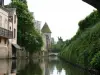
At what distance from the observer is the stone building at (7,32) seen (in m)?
46.3

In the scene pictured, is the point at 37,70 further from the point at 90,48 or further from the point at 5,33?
the point at 5,33

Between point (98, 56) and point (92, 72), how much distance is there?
187cm

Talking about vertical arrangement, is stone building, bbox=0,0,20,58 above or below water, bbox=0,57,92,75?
above

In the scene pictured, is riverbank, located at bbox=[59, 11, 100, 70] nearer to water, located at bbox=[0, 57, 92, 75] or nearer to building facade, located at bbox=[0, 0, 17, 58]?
water, located at bbox=[0, 57, 92, 75]

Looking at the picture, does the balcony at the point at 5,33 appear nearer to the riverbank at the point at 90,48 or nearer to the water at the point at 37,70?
the riverbank at the point at 90,48

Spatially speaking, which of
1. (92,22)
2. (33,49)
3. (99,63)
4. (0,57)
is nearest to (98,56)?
(99,63)

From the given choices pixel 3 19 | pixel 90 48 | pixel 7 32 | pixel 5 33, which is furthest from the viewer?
pixel 7 32

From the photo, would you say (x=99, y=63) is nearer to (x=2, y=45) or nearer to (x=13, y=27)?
(x=2, y=45)

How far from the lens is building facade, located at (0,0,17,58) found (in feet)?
152

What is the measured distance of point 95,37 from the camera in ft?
77.6

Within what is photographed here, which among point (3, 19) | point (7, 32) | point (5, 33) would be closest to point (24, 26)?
point (7, 32)

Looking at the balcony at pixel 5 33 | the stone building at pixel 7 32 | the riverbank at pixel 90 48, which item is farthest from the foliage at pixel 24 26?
the riverbank at pixel 90 48

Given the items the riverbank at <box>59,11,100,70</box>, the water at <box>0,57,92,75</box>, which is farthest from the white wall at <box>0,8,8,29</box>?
the water at <box>0,57,92,75</box>

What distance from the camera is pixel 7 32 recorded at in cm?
4797
